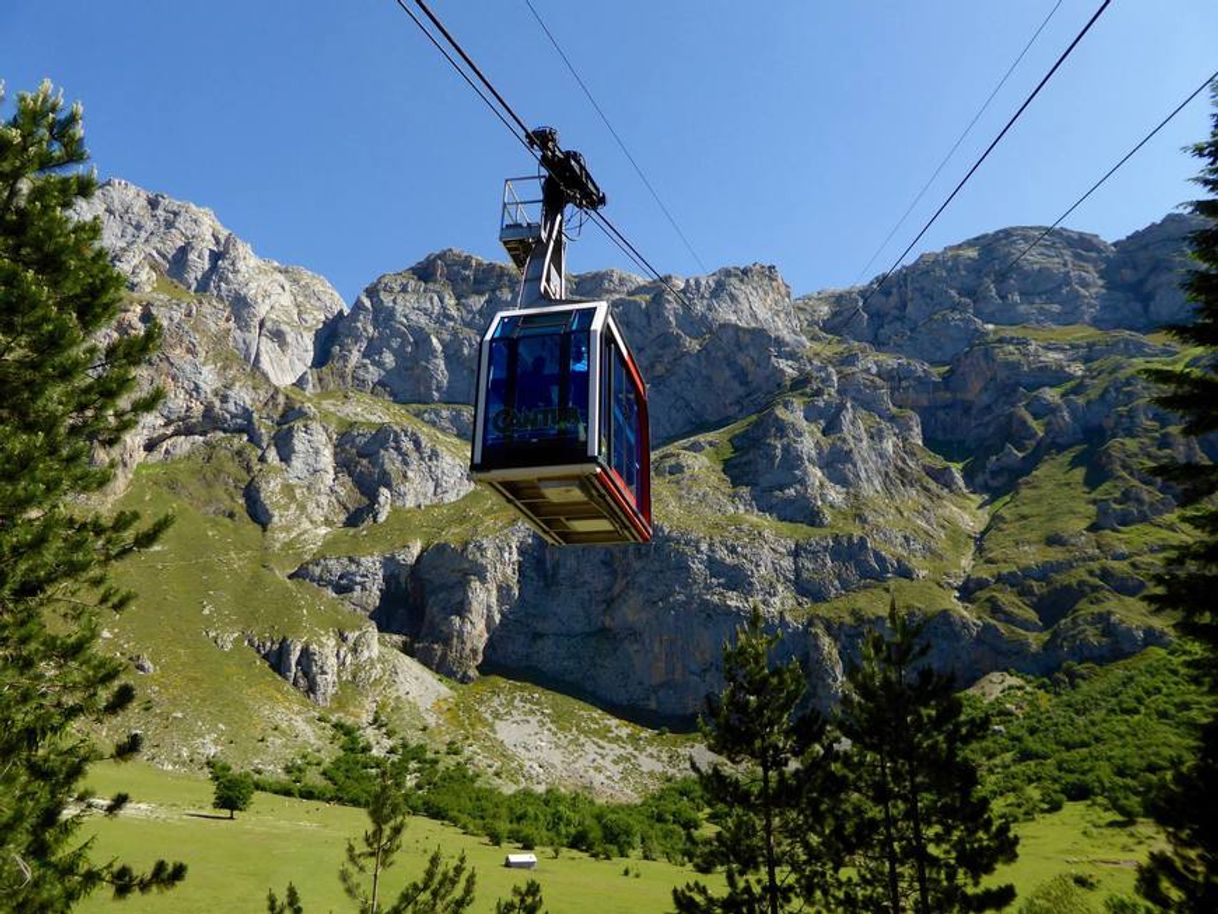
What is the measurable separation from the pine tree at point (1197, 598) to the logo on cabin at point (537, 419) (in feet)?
46.4

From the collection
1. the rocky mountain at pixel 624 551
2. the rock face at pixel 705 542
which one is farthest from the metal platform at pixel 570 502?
the rock face at pixel 705 542

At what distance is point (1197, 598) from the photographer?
17141 millimetres

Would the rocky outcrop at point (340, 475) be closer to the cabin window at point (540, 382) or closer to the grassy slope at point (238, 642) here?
the grassy slope at point (238, 642)

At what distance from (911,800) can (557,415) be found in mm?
21790

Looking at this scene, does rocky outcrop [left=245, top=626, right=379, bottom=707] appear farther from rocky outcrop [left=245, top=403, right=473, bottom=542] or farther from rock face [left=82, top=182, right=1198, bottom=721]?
rocky outcrop [left=245, top=403, right=473, bottom=542]

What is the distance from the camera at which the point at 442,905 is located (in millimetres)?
23969

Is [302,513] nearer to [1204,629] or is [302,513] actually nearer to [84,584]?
[84,584]

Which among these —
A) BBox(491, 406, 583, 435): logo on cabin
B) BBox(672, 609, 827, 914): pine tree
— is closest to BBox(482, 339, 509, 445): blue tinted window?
BBox(491, 406, 583, 435): logo on cabin

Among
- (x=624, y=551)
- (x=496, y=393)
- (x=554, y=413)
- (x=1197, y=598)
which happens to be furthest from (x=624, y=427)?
(x=624, y=551)


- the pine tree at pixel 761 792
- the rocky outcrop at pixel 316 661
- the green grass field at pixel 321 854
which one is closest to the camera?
the pine tree at pixel 761 792

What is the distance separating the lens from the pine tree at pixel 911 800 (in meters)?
26.5

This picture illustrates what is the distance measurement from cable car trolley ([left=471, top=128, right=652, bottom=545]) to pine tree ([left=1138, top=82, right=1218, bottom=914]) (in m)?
12.6

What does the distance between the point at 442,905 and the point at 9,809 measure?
13179 millimetres

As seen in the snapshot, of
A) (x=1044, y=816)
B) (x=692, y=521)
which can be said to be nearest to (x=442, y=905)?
(x=1044, y=816)
